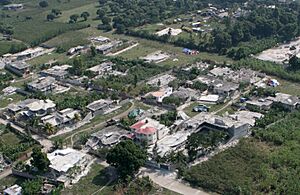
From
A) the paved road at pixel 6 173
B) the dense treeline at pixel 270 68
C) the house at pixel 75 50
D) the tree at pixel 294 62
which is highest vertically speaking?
the tree at pixel 294 62

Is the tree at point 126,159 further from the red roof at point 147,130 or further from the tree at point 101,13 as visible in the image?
the tree at point 101,13

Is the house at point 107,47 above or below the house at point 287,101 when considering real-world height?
below

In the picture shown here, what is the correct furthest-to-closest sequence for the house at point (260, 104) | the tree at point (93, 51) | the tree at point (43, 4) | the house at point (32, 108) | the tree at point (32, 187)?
the tree at point (43, 4) → the tree at point (93, 51) → the house at point (32, 108) → the house at point (260, 104) → the tree at point (32, 187)

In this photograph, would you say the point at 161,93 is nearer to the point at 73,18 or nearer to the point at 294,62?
the point at 294,62

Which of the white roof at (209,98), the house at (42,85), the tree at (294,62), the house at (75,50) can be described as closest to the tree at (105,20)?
the house at (75,50)

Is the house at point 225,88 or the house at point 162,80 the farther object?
the house at point 162,80

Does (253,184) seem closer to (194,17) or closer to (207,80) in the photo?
(207,80)
